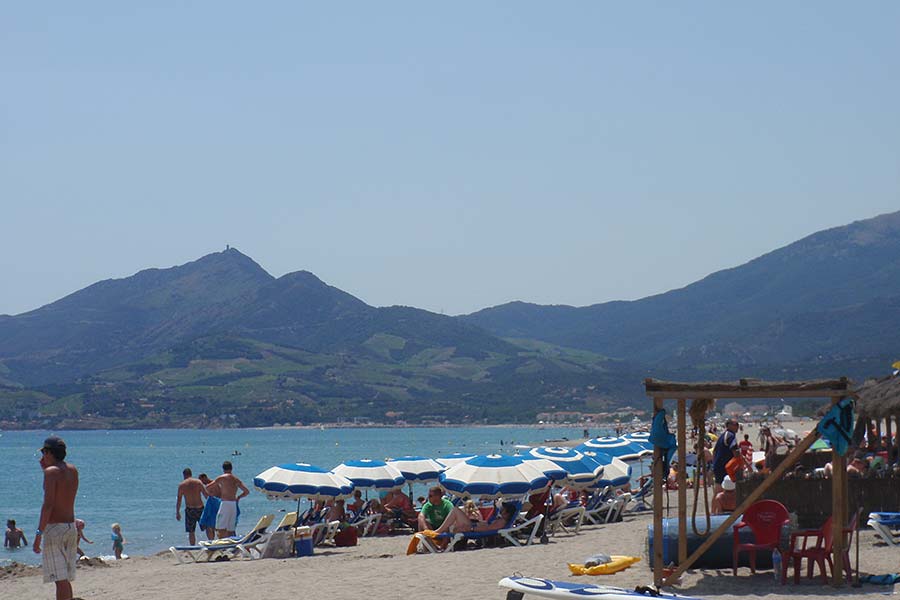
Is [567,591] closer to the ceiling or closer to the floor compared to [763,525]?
closer to the floor

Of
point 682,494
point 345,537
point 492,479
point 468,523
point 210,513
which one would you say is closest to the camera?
point 682,494

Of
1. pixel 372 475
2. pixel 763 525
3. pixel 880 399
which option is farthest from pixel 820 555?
pixel 372 475

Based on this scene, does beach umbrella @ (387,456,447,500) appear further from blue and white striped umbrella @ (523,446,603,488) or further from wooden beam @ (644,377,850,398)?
wooden beam @ (644,377,850,398)

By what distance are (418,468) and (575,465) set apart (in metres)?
3.09

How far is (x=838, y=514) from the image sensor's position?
992 cm

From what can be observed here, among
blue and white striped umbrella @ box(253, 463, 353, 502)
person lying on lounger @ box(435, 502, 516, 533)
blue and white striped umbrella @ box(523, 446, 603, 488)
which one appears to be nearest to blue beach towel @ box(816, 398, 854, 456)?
person lying on lounger @ box(435, 502, 516, 533)

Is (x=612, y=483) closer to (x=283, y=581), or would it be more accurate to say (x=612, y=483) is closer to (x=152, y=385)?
(x=283, y=581)

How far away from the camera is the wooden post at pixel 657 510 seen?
10070 mm

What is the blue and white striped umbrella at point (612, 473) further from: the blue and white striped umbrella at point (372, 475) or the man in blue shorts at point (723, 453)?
the man in blue shorts at point (723, 453)

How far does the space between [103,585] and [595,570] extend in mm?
5468

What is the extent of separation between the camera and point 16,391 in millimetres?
196750

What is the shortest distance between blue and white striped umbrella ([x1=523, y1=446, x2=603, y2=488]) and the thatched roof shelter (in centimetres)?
407

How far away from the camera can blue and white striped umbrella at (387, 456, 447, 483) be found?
2091 centimetres

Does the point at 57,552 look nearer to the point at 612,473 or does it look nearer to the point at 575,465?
the point at 575,465
